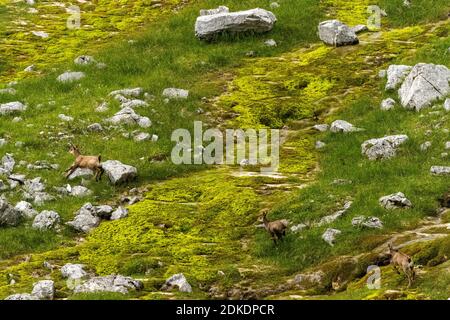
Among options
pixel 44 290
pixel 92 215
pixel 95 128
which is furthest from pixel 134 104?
pixel 44 290

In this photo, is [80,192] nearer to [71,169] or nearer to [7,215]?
[71,169]

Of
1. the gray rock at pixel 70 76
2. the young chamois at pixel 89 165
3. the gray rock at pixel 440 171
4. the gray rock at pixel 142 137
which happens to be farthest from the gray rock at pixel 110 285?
the gray rock at pixel 70 76

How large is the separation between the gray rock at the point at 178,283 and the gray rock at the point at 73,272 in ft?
6.84

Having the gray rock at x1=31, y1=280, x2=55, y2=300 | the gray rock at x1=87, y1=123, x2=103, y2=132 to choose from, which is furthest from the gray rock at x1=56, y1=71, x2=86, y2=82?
the gray rock at x1=31, y1=280, x2=55, y2=300

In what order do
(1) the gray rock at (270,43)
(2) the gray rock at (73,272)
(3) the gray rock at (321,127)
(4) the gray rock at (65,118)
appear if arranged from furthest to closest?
(1) the gray rock at (270,43) < (4) the gray rock at (65,118) < (3) the gray rock at (321,127) < (2) the gray rock at (73,272)

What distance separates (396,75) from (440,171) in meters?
8.45

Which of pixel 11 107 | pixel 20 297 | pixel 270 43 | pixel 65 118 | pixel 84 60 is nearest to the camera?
pixel 20 297

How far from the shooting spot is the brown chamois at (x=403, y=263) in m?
16.5

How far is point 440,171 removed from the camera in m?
23.5

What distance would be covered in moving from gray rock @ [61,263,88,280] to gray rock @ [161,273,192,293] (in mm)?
2085

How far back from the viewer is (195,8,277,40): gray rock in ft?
124

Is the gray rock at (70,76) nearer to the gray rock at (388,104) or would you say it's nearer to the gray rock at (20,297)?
the gray rock at (388,104)

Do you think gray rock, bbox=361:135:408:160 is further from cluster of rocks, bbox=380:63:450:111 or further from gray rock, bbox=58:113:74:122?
gray rock, bbox=58:113:74:122
